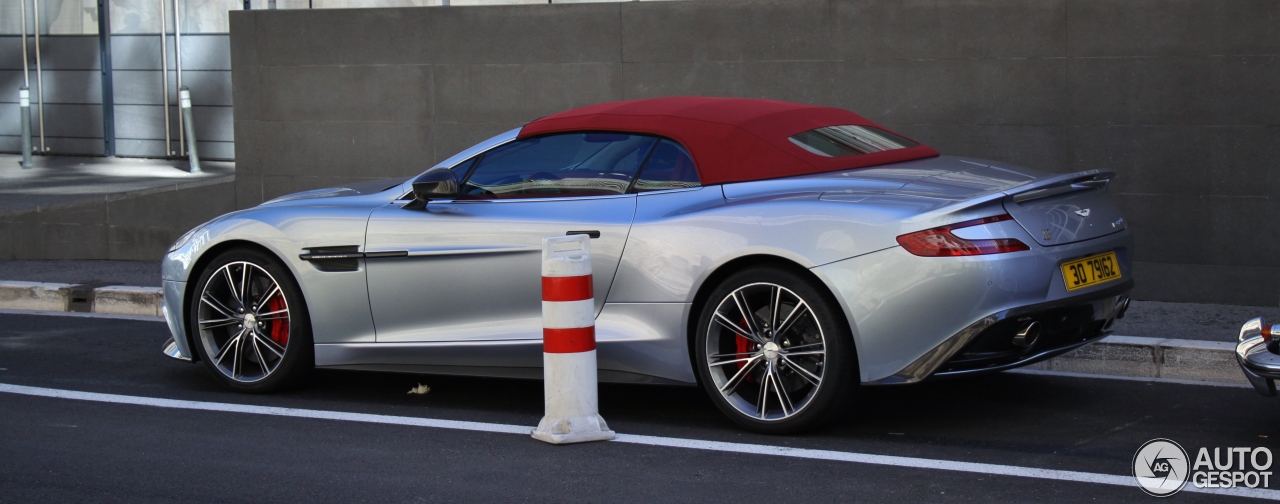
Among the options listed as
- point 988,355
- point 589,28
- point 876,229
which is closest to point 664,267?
point 876,229

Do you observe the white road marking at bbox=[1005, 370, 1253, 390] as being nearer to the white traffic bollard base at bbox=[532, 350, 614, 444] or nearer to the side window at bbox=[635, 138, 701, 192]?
the side window at bbox=[635, 138, 701, 192]

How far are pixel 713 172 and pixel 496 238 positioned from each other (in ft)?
3.23

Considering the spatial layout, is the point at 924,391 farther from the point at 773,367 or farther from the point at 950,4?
the point at 950,4

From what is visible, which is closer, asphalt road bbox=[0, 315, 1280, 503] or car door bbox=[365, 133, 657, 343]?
asphalt road bbox=[0, 315, 1280, 503]

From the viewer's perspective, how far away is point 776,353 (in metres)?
5.12

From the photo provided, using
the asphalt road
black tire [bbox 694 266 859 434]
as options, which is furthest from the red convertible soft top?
the asphalt road

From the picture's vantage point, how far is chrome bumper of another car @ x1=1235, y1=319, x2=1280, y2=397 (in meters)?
4.64

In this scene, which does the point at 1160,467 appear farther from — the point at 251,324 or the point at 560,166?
the point at 251,324

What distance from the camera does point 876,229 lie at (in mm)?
4871

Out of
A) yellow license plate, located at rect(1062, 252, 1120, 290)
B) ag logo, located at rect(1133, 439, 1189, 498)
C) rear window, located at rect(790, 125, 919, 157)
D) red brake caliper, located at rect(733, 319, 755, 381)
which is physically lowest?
ag logo, located at rect(1133, 439, 1189, 498)

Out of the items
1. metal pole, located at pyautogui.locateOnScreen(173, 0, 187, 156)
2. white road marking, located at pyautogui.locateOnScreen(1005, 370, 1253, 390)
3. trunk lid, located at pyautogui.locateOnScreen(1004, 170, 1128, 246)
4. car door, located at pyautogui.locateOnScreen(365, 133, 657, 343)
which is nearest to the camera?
trunk lid, located at pyautogui.locateOnScreen(1004, 170, 1128, 246)

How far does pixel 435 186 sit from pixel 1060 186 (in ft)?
8.64

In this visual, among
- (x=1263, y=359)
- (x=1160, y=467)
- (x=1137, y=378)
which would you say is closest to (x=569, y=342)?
(x=1160, y=467)

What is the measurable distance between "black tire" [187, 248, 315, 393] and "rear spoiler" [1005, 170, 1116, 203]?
3255 millimetres
